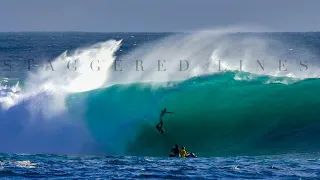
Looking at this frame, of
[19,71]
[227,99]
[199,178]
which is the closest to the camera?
[199,178]

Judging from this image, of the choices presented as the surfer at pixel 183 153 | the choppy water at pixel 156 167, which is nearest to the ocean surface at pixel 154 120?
the choppy water at pixel 156 167

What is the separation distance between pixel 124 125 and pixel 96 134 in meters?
1.11

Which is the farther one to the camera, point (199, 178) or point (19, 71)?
point (19, 71)

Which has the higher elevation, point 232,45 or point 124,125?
point 232,45

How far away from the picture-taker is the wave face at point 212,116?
1046 inches

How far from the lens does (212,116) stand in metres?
28.6

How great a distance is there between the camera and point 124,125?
2788 cm

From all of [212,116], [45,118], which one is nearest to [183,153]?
[212,116]

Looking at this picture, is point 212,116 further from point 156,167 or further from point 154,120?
point 156,167

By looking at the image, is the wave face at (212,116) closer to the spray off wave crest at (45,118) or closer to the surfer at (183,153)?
the spray off wave crest at (45,118)

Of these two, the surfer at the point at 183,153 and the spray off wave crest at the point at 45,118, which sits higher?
the spray off wave crest at the point at 45,118

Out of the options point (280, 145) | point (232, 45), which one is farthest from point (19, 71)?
point (280, 145)

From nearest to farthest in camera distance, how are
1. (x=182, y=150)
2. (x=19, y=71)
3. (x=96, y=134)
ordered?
1. (x=182, y=150)
2. (x=96, y=134)
3. (x=19, y=71)

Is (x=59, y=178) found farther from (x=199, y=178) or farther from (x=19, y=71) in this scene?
(x=19, y=71)
